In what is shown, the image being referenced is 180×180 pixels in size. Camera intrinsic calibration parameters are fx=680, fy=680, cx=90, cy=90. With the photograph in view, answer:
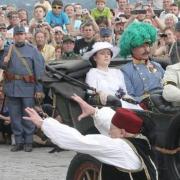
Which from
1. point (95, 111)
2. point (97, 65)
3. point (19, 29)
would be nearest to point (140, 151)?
point (95, 111)

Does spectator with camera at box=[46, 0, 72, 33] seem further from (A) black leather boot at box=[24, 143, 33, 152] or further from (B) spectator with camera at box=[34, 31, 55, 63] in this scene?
(A) black leather boot at box=[24, 143, 33, 152]

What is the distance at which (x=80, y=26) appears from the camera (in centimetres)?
1190

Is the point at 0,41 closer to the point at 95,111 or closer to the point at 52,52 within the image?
the point at 52,52

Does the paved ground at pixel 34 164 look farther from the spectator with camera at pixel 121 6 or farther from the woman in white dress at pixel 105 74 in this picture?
the spectator with camera at pixel 121 6

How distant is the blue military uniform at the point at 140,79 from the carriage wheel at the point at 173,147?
4.44 feet

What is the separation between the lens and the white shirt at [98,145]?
470cm

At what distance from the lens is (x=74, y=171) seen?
5.68 metres

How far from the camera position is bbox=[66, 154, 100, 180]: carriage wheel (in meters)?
5.44

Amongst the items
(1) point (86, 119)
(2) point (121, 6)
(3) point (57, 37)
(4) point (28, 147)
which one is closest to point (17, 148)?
(4) point (28, 147)

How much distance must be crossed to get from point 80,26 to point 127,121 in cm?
719

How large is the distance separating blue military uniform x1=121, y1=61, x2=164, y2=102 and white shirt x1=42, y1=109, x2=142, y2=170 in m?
1.65

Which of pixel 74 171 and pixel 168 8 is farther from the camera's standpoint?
pixel 168 8

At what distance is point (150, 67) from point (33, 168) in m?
2.46

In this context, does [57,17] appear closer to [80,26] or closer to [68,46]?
[80,26]
